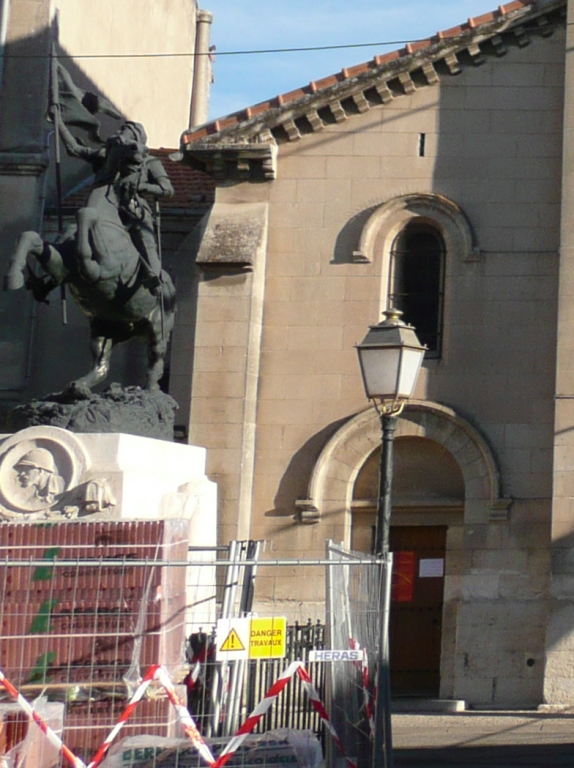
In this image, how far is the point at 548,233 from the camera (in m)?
20.1

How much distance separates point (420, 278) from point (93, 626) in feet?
36.9

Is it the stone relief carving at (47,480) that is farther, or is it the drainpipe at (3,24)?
the drainpipe at (3,24)

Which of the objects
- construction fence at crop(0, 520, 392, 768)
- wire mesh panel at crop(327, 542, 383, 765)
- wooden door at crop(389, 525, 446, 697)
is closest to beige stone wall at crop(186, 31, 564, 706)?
wooden door at crop(389, 525, 446, 697)

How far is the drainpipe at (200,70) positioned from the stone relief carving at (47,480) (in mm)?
22190

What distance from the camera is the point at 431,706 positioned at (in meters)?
18.6

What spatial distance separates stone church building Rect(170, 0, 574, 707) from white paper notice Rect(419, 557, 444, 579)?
0.13 ft

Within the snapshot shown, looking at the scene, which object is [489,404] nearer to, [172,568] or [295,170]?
[295,170]

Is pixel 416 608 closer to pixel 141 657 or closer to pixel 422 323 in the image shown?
pixel 422 323

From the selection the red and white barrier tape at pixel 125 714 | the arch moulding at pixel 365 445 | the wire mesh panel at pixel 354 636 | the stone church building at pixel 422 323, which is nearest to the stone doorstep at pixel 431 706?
the stone church building at pixel 422 323

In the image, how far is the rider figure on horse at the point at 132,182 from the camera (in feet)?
44.9

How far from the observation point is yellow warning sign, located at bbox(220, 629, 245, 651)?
9.58 m

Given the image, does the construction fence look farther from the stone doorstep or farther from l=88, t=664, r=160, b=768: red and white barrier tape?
the stone doorstep

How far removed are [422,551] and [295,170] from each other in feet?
18.2

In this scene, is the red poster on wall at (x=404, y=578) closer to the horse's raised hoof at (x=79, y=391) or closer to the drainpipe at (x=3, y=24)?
the horse's raised hoof at (x=79, y=391)
